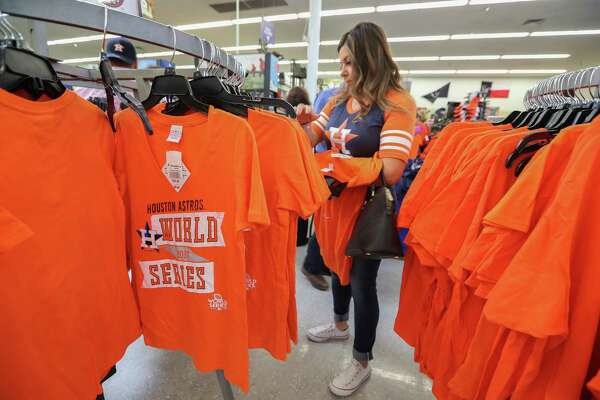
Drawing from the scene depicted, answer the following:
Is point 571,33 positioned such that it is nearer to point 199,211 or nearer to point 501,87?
point 501,87

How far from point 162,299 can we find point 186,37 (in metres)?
0.79

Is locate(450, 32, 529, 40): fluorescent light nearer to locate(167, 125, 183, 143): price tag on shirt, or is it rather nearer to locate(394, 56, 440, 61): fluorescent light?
locate(394, 56, 440, 61): fluorescent light

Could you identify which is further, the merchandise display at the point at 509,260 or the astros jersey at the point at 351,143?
the astros jersey at the point at 351,143

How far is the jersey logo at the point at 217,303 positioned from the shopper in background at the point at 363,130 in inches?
24.7

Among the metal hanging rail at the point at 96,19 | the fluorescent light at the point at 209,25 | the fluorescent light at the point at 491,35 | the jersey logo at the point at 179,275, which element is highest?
the fluorescent light at the point at 209,25

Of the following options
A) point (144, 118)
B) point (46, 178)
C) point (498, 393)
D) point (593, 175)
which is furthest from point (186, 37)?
point (498, 393)

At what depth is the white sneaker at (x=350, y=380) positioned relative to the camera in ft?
4.63

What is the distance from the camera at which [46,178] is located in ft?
2.08

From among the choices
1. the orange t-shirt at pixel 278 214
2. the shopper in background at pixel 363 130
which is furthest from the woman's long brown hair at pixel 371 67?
the orange t-shirt at pixel 278 214

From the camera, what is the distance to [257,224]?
746 mm

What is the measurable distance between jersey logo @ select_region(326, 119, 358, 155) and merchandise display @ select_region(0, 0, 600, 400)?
1 centimetres

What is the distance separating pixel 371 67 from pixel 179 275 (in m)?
1.10

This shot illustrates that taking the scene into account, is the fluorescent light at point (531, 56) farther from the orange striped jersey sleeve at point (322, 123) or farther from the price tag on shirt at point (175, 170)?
the price tag on shirt at point (175, 170)

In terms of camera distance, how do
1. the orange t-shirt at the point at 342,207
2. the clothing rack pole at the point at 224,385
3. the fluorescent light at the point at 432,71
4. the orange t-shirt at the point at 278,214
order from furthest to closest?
the fluorescent light at the point at 432,71, the orange t-shirt at the point at 342,207, the clothing rack pole at the point at 224,385, the orange t-shirt at the point at 278,214
